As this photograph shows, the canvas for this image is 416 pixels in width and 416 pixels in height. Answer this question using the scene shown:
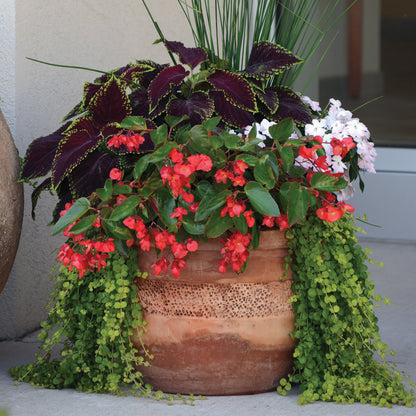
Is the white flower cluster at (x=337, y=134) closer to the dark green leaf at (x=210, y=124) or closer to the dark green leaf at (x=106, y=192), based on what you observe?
the dark green leaf at (x=210, y=124)

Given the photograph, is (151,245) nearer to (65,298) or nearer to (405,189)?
(65,298)

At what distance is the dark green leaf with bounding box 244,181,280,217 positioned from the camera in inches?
64.0

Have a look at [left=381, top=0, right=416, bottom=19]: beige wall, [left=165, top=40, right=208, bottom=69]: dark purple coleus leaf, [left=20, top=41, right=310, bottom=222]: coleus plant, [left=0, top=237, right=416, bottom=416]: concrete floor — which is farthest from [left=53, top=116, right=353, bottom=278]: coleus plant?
→ [left=381, top=0, right=416, bottom=19]: beige wall

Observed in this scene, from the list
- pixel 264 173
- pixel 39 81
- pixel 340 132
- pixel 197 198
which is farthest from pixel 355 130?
pixel 39 81

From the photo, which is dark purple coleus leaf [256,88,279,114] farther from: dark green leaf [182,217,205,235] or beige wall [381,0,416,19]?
beige wall [381,0,416,19]

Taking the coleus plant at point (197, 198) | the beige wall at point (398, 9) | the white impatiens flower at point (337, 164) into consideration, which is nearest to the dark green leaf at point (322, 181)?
the coleus plant at point (197, 198)

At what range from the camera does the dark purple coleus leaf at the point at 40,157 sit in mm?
1939

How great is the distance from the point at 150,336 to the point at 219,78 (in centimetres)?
68

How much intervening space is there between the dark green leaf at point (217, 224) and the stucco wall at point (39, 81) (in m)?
0.79

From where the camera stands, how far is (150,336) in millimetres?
1830

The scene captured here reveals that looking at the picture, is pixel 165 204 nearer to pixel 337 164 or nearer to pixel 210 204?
pixel 210 204

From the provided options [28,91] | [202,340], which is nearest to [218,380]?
[202,340]

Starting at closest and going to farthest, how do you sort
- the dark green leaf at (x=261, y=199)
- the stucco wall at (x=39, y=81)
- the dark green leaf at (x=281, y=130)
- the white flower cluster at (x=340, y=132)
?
the dark green leaf at (x=261, y=199)
the dark green leaf at (x=281, y=130)
the white flower cluster at (x=340, y=132)
the stucco wall at (x=39, y=81)

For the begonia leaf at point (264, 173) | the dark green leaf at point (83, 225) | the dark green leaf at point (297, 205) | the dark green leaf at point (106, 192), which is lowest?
the dark green leaf at point (83, 225)
